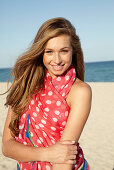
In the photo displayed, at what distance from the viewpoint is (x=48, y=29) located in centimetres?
179

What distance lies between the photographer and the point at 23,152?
164cm

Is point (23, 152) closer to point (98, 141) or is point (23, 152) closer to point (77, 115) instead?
point (77, 115)

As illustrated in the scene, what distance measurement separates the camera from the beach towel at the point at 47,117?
1.64 m

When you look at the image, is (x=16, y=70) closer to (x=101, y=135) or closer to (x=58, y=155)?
(x=58, y=155)

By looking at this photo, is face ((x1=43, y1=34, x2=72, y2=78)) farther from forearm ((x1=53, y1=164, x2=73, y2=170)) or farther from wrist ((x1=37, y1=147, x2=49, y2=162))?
forearm ((x1=53, y1=164, x2=73, y2=170))

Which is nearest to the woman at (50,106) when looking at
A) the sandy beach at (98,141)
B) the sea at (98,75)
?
the sandy beach at (98,141)

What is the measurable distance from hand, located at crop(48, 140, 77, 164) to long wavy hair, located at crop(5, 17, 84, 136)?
0.47 meters

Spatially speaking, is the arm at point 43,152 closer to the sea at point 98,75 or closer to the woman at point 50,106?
the woman at point 50,106

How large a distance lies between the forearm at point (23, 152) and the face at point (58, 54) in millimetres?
646

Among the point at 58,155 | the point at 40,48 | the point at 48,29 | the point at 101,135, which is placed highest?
the point at 48,29

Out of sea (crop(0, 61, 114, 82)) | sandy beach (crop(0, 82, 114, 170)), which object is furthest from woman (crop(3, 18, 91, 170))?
sea (crop(0, 61, 114, 82))

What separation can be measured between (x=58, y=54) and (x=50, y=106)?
423 millimetres

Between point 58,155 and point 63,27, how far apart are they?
1.04 m

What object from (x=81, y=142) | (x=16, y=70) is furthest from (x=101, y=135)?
(x=16, y=70)
